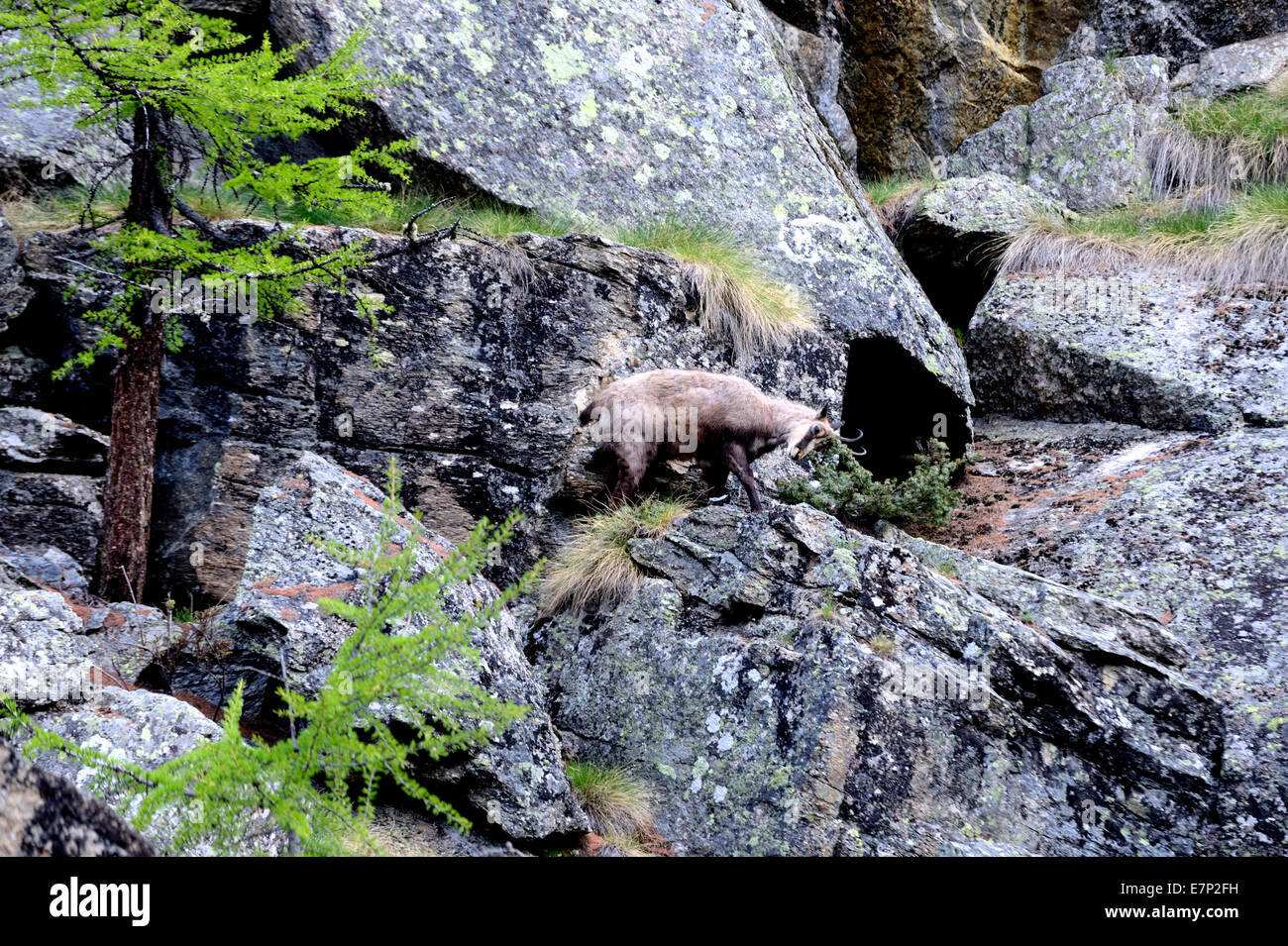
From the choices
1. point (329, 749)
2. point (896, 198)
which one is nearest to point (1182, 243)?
point (896, 198)

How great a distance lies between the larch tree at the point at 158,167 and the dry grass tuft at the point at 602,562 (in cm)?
211

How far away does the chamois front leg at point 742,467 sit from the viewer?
6.62 metres

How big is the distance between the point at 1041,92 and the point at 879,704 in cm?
1023

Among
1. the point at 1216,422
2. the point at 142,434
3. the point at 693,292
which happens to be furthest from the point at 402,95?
the point at 1216,422

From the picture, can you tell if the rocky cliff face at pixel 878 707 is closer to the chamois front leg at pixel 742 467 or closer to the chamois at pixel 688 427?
the chamois front leg at pixel 742 467

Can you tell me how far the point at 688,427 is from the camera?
6.69 metres

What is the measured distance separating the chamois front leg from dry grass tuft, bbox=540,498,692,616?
0.48 m

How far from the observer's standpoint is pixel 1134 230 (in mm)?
9945

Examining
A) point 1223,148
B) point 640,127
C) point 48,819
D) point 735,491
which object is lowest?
point 735,491

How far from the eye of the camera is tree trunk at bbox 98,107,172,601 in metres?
5.60

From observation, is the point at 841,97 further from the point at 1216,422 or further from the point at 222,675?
the point at 222,675

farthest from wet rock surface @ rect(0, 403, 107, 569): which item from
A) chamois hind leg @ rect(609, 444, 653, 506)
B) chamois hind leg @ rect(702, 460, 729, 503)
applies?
chamois hind leg @ rect(702, 460, 729, 503)

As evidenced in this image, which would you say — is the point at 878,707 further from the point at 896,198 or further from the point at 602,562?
the point at 896,198

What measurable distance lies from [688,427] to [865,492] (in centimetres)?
158
